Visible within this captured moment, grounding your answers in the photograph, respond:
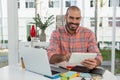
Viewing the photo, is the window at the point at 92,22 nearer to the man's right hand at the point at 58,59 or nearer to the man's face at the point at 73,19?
the man's face at the point at 73,19

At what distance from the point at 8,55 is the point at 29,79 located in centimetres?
225

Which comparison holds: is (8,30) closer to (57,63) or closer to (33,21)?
(33,21)

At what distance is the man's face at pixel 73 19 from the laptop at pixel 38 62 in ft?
2.01

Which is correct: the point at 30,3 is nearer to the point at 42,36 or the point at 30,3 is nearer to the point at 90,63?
the point at 42,36

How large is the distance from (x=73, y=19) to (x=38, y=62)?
32.7 inches

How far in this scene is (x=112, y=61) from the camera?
3.70 metres

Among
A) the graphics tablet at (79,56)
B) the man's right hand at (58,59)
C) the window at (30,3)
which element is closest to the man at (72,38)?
the man's right hand at (58,59)

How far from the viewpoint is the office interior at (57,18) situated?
11.8ft

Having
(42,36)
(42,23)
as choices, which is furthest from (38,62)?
(42,23)

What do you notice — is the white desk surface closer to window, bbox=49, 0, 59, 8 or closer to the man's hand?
the man's hand

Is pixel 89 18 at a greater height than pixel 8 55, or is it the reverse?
pixel 89 18

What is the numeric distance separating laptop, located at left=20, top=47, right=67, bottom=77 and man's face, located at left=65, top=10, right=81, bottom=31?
2.01ft

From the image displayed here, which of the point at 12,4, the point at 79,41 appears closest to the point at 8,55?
the point at 12,4

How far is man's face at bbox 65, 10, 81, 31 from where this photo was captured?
224 centimetres
